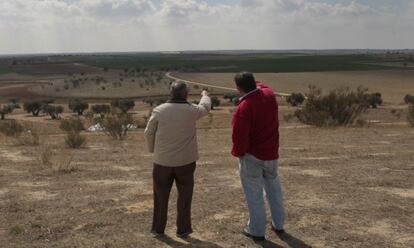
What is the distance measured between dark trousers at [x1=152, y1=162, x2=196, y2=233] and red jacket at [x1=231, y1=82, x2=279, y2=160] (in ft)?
2.06

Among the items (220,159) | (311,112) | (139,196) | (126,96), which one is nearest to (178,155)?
(139,196)

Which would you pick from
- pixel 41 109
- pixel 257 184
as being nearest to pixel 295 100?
pixel 41 109

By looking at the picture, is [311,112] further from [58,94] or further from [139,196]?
[58,94]

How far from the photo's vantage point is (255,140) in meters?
6.09

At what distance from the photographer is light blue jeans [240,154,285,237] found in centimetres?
613

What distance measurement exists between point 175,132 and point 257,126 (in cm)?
87

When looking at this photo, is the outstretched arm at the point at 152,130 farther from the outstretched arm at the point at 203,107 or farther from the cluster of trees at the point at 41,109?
the cluster of trees at the point at 41,109

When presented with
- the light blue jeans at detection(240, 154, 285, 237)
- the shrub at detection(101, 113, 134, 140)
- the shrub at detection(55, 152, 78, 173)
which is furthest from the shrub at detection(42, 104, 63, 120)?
the light blue jeans at detection(240, 154, 285, 237)

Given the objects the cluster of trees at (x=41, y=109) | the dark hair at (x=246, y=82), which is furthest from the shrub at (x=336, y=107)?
the cluster of trees at (x=41, y=109)

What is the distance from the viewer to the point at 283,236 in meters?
6.58

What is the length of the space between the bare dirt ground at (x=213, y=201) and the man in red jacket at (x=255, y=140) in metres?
0.46

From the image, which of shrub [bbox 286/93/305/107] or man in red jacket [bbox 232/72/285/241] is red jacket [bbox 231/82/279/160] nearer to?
man in red jacket [bbox 232/72/285/241]

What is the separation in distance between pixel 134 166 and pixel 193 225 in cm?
494

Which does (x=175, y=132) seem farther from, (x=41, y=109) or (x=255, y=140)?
(x=41, y=109)
